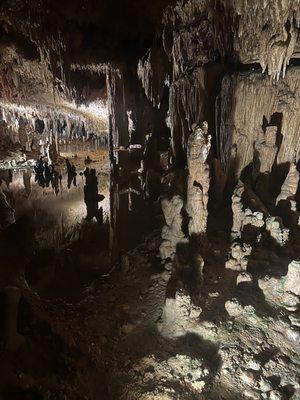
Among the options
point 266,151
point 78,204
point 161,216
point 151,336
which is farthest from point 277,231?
point 78,204

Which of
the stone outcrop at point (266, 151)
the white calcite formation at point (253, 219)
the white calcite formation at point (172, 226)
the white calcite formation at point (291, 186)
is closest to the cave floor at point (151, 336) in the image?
the white calcite formation at point (172, 226)

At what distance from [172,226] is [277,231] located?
1929 millimetres

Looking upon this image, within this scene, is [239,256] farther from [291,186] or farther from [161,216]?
[161,216]

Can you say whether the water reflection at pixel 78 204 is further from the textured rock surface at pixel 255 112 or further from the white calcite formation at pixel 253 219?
the textured rock surface at pixel 255 112

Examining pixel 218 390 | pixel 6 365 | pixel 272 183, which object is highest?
pixel 272 183

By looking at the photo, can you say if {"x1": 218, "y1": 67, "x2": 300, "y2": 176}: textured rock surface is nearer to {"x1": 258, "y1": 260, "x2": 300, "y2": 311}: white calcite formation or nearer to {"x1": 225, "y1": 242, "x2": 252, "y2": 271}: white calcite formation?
{"x1": 225, "y1": 242, "x2": 252, "y2": 271}: white calcite formation

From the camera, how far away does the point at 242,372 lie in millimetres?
3820

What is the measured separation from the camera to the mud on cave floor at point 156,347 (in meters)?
3.47

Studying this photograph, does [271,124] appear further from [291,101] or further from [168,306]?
[168,306]

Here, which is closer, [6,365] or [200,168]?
[6,365]

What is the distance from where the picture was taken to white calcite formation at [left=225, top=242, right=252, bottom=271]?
5.32 m

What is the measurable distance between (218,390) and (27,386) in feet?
7.02

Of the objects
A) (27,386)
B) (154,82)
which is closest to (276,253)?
(27,386)

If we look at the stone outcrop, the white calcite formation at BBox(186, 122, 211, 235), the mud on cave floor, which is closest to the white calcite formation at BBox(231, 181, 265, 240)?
the mud on cave floor
